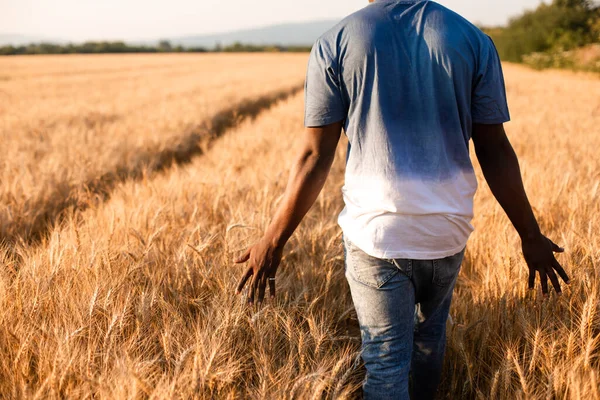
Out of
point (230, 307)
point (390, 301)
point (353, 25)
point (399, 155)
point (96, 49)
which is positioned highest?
point (96, 49)

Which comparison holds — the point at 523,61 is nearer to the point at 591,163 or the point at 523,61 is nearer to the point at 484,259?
the point at 591,163

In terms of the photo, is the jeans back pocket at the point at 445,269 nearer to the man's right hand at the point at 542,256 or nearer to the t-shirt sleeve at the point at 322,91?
the man's right hand at the point at 542,256

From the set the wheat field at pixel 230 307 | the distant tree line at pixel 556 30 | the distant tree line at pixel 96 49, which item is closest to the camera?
the wheat field at pixel 230 307

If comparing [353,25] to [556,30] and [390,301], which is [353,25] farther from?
[556,30]

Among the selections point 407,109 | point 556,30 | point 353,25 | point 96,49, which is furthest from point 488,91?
point 96,49

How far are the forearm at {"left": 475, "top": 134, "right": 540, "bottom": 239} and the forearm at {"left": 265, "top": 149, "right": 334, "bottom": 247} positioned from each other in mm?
443

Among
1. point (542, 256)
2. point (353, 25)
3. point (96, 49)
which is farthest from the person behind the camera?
point (96, 49)

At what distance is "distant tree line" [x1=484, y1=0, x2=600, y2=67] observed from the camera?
27.4 metres

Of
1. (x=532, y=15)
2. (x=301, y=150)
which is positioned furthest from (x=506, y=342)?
(x=532, y=15)

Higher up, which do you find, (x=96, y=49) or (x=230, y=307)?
(x=96, y=49)

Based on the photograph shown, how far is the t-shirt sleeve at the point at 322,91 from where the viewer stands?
113 centimetres

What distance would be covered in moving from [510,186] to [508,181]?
17mm

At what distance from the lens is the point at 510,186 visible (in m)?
1.29

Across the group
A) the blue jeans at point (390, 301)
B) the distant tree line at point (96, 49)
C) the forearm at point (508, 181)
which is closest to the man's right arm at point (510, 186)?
the forearm at point (508, 181)
